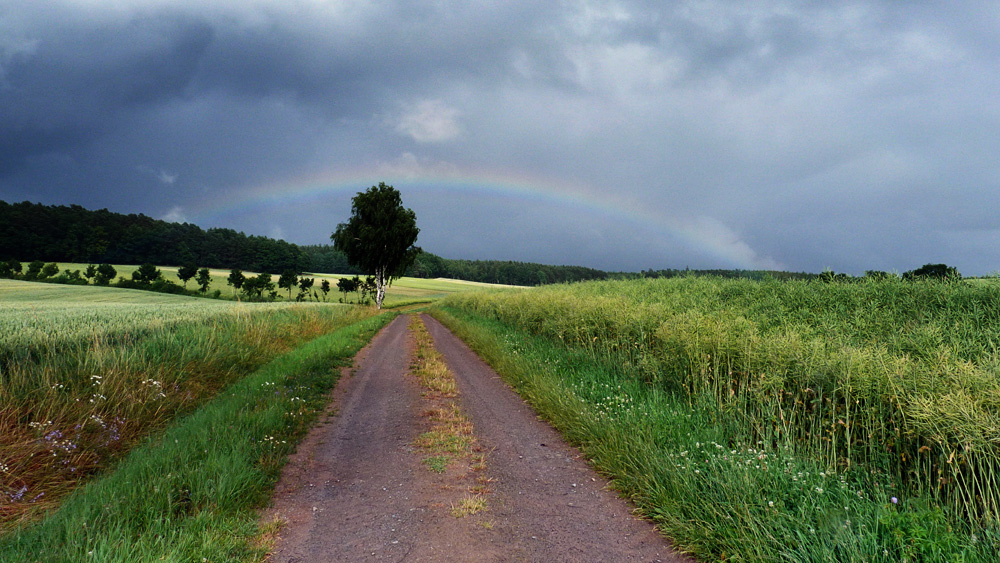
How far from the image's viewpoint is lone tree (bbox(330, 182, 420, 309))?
39875 millimetres

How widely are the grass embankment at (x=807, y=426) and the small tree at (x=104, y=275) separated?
81315mm

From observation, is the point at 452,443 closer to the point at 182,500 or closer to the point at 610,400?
the point at 610,400

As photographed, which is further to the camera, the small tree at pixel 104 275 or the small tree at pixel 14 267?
the small tree at pixel 14 267

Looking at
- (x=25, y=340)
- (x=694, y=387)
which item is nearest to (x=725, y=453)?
(x=694, y=387)

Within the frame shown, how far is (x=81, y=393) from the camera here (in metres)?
5.96

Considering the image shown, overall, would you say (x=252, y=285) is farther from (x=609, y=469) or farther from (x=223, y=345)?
(x=609, y=469)

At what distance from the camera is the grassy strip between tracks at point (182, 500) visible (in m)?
3.09

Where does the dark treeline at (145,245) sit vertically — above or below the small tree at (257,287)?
above

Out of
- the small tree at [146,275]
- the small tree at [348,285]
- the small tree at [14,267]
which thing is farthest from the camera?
the small tree at [348,285]

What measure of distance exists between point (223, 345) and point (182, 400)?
299 centimetres

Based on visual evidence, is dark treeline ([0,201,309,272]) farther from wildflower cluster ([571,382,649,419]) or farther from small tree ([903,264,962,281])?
small tree ([903,264,962,281])

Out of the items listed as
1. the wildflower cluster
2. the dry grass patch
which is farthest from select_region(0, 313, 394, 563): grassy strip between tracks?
the wildflower cluster

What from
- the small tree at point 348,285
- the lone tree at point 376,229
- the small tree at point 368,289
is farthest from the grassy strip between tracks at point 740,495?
the small tree at point 348,285

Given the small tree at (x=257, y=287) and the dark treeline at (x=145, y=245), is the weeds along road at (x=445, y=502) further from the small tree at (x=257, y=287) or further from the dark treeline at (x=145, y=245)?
the small tree at (x=257, y=287)
